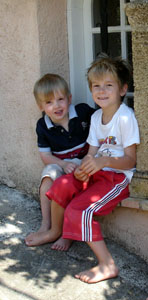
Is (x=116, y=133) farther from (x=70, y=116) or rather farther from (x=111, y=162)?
(x=70, y=116)

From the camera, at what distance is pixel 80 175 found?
145 inches

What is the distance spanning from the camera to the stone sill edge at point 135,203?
3.59 metres

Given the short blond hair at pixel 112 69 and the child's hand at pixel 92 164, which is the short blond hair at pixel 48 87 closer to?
the short blond hair at pixel 112 69

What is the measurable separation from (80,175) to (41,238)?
635mm

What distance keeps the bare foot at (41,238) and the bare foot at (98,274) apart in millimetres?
509

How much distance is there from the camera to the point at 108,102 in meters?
3.75

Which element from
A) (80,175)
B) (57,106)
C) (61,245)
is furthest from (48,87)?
(61,245)

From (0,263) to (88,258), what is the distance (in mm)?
656

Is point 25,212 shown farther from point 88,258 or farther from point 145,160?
point 145,160

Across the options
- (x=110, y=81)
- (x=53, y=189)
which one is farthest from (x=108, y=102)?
(x=53, y=189)

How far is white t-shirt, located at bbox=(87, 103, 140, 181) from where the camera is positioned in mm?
3578

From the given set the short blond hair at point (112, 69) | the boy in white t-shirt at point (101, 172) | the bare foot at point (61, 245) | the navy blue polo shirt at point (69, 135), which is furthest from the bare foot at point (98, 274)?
the short blond hair at point (112, 69)

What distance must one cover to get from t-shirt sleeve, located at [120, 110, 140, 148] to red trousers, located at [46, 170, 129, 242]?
10.8 inches

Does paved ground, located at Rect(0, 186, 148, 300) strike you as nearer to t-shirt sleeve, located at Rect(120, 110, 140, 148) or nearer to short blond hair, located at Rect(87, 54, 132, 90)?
t-shirt sleeve, located at Rect(120, 110, 140, 148)
